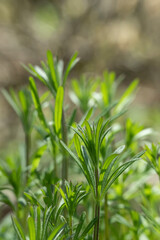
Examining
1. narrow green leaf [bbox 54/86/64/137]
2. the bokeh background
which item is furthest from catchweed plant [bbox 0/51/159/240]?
the bokeh background

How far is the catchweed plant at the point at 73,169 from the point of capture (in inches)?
19.3

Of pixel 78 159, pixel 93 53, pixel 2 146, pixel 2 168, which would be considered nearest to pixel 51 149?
pixel 2 168

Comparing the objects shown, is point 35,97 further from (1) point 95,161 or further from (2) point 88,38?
(2) point 88,38

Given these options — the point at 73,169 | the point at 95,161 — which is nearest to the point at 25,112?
the point at 73,169

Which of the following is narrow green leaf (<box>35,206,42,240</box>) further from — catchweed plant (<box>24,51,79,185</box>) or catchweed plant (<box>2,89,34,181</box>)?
catchweed plant (<box>2,89,34,181</box>)

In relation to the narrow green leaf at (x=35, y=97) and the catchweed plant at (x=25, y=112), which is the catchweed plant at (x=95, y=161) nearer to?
the narrow green leaf at (x=35, y=97)

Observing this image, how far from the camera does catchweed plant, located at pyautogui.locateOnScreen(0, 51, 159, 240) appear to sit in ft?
1.61

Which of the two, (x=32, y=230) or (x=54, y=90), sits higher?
(x=54, y=90)

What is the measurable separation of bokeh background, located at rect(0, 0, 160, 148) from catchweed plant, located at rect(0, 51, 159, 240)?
103 inches

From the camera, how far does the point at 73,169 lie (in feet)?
2.69

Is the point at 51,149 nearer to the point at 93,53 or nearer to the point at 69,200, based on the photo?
the point at 69,200

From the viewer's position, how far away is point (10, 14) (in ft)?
13.7

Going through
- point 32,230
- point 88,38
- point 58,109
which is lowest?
point 32,230

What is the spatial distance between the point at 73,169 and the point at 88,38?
3.20 meters
